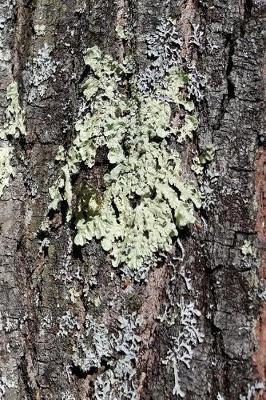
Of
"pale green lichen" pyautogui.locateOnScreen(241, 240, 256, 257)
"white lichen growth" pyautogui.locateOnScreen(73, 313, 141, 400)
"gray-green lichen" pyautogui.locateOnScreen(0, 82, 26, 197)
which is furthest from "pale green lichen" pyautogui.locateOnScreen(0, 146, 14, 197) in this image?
"pale green lichen" pyautogui.locateOnScreen(241, 240, 256, 257)

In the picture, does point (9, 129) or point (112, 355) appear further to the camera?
point (9, 129)

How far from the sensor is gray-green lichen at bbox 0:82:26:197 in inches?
58.0

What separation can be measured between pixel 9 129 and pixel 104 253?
0.38 meters

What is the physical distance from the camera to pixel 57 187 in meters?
1.40

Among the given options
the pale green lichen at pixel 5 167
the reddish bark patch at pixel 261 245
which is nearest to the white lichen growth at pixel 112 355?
the reddish bark patch at pixel 261 245

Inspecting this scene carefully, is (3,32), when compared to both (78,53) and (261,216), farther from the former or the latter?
A: (261,216)

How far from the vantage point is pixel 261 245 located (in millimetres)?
1256

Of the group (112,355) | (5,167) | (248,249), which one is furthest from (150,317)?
(5,167)

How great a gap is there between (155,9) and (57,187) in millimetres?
428

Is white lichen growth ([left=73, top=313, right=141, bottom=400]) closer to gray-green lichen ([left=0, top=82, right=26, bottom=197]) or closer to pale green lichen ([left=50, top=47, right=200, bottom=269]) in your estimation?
pale green lichen ([left=50, top=47, right=200, bottom=269])

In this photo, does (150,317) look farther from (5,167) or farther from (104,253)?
(5,167)

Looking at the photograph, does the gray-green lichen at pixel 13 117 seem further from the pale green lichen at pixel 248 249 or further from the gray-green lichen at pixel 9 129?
the pale green lichen at pixel 248 249

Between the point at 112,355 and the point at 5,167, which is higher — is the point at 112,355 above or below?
below

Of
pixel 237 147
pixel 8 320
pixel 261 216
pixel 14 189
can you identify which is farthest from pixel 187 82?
pixel 8 320
